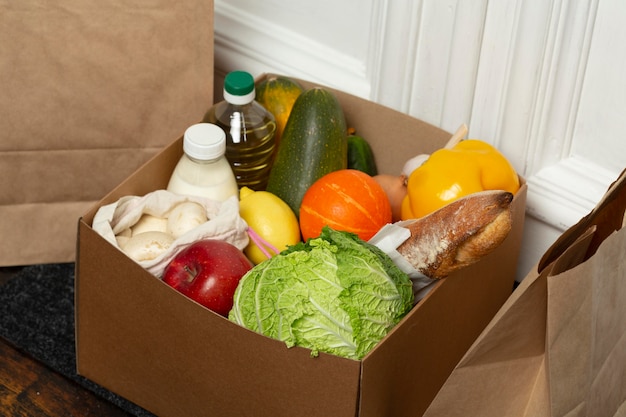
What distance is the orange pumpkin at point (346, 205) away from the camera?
91 centimetres

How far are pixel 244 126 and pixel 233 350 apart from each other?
1.12 ft

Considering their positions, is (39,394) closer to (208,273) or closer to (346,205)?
(208,273)

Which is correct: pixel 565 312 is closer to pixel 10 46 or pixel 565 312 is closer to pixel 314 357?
pixel 314 357

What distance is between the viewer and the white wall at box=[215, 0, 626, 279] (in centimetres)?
95

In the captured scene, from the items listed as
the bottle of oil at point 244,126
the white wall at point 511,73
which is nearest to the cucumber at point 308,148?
the bottle of oil at point 244,126

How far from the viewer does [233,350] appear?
769mm

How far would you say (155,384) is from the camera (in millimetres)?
875

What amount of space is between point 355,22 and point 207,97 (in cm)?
25

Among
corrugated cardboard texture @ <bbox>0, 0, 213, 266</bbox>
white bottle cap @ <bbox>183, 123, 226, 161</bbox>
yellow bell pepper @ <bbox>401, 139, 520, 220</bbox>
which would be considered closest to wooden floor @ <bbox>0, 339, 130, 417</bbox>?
corrugated cardboard texture @ <bbox>0, 0, 213, 266</bbox>

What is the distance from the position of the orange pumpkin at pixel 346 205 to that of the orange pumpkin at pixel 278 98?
0.56ft

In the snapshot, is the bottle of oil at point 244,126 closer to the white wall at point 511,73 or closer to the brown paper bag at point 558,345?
the white wall at point 511,73

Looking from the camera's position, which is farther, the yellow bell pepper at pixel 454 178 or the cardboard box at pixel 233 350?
the yellow bell pepper at pixel 454 178

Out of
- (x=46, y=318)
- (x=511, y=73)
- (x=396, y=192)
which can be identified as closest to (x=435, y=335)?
(x=396, y=192)

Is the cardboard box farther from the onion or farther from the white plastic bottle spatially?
the onion
